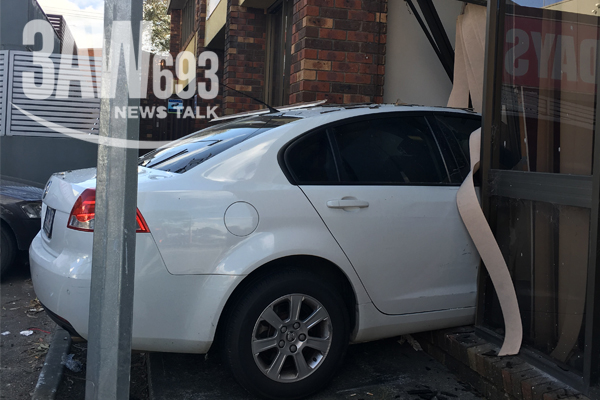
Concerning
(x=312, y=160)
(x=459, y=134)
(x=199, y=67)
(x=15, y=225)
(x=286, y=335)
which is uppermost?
(x=199, y=67)

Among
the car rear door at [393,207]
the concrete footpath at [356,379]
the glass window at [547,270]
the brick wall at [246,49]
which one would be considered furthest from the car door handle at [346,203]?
the brick wall at [246,49]

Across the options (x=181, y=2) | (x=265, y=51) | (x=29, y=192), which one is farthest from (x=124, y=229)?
(x=181, y=2)

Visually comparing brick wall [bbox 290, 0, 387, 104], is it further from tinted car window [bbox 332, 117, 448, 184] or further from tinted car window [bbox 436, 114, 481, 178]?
tinted car window [bbox 332, 117, 448, 184]

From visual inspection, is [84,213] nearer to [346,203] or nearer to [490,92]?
[346,203]

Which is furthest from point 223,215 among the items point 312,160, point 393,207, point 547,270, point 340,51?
point 340,51

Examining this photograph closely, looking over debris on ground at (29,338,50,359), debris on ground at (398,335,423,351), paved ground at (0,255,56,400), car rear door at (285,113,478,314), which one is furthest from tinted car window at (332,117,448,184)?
debris on ground at (29,338,50,359)

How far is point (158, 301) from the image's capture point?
3.07m

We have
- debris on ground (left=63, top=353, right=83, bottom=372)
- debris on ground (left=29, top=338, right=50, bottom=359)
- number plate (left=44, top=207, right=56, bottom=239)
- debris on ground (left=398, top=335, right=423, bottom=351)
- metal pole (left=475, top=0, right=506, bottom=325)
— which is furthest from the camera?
debris on ground (left=398, top=335, right=423, bottom=351)

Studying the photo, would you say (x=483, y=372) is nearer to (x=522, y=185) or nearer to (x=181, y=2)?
(x=522, y=185)

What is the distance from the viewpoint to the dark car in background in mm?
5844

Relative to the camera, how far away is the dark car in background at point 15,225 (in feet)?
19.2

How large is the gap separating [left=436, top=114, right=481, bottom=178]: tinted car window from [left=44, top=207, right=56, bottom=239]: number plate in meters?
2.53

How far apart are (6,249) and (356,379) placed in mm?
3953

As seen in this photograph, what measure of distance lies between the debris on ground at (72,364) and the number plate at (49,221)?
883mm
